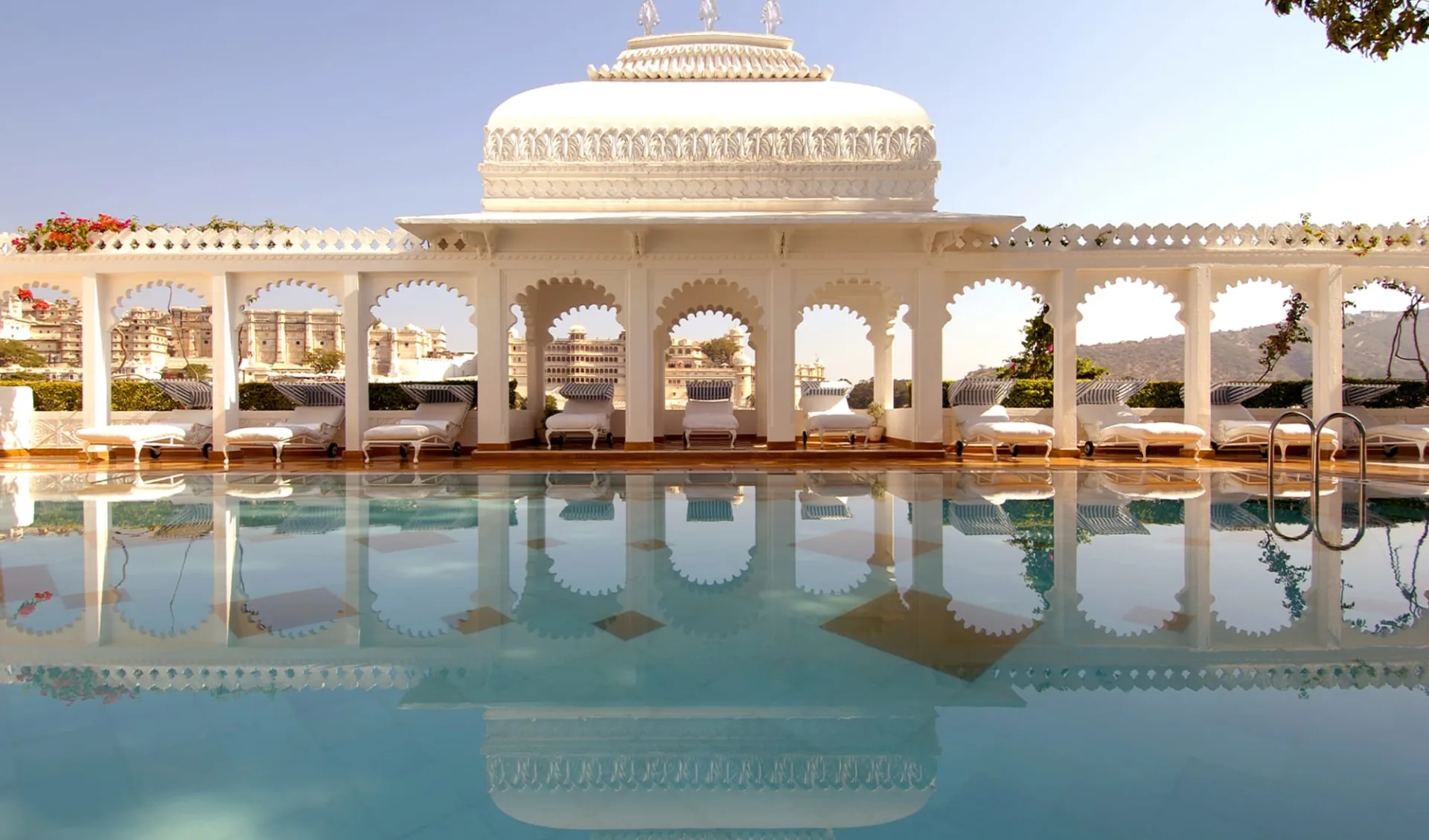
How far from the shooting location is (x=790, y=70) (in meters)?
12.4

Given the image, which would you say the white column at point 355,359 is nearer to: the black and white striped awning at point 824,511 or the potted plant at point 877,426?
the black and white striped awning at point 824,511

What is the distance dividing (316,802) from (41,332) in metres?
97.9

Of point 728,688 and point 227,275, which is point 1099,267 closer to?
point 728,688

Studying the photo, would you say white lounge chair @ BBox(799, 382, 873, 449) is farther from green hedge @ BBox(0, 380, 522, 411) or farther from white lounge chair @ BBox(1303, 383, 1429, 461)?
white lounge chair @ BBox(1303, 383, 1429, 461)

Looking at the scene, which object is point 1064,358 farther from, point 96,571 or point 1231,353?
point 1231,353

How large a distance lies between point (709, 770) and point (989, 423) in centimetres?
1004

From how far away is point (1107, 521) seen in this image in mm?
5703

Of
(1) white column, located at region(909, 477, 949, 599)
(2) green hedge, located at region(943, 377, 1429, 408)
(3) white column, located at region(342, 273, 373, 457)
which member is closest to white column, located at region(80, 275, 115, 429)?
(3) white column, located at region(342, 273, 373, 457)

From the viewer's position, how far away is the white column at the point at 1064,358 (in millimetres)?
10961

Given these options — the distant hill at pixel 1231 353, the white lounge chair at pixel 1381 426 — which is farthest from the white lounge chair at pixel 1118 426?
the distant hill at pixel 1231 353

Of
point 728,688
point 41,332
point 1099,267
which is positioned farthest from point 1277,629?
point 41,332

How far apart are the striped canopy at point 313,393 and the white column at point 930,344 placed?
9.22m

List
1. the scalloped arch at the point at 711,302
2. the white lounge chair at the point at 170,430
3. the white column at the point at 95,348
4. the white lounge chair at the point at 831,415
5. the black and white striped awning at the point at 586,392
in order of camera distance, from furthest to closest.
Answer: the scalloped arch at the point at 711,302, the black and white striped awning at the point at 586,392, the white lounge chair at the point at 831,415, the white column at the point at 95,348, the white lounge chair at the point at 170,430

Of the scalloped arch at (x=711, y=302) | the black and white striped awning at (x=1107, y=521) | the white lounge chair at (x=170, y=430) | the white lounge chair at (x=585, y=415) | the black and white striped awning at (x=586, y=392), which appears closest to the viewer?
the black and white striped awning at (x=1107, y=521)
